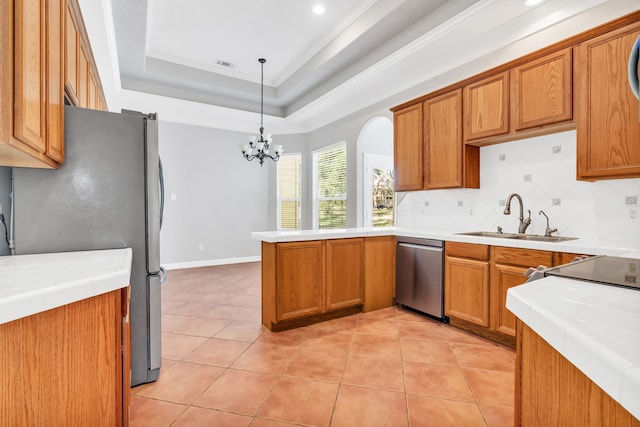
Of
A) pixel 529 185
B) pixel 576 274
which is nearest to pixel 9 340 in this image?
pixel 576 274

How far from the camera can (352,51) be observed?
3.88 meters

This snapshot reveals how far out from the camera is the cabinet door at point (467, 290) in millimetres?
2693

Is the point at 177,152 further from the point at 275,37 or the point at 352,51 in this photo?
the point at 352,51

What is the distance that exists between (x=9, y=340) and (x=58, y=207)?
39.6 inches

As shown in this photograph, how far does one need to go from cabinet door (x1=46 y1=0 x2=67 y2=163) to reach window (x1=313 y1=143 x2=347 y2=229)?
4.07 metres

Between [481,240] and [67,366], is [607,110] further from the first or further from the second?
[67,366]

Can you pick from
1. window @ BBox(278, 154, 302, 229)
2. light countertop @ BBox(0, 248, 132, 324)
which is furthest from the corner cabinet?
window @ BBox(278, 154, 302, 229)

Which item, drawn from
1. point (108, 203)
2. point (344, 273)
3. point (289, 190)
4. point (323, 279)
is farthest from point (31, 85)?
point (289, 190)

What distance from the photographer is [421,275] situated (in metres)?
3.22

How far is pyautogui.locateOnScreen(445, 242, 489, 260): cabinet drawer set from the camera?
270 cm

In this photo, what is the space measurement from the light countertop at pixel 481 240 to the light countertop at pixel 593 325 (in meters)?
1.50

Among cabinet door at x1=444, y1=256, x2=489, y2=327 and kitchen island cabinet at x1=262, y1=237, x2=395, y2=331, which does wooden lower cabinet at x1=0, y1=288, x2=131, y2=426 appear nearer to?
kitchen island cabinet at x1=262, y1=237, x2=395, y2=331

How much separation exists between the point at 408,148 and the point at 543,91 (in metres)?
1.40

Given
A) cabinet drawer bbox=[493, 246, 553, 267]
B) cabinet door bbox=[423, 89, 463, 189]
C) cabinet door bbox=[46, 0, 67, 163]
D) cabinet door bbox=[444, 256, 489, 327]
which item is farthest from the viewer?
cabinet door bbox=[423, 89, 463, 189]
